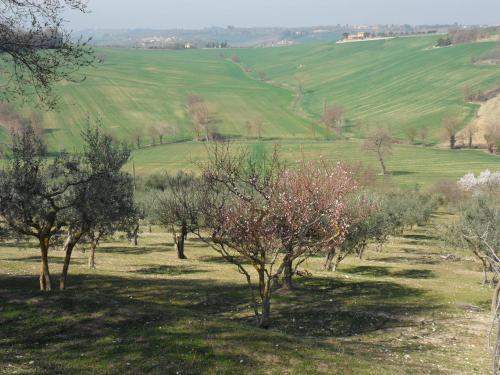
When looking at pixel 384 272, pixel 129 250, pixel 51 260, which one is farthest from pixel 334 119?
pixel 51 260

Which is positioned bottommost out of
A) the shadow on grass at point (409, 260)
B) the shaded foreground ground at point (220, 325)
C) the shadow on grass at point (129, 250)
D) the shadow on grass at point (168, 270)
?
the shadow on grass at point (409, 260)

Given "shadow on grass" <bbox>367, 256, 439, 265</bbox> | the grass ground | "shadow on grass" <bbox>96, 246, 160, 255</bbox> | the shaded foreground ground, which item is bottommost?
"shadow on grass" <bbox>367, 256, 439, 265</bbox>

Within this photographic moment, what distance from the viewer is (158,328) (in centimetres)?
2169

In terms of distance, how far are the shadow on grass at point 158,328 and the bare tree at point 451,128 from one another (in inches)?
5612

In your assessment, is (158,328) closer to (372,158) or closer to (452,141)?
(372,158)

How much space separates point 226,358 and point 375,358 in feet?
23.8

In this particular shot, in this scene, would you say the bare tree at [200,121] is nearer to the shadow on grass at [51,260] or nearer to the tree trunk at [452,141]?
the tree trunk at [452,141]

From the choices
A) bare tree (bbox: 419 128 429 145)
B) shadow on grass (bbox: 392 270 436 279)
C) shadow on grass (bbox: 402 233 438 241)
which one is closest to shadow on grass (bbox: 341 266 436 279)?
shadow on grass (bbox: 392 270 436 279)

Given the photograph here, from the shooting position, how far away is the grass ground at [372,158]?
13900 centimetres

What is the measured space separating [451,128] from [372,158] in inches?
1194

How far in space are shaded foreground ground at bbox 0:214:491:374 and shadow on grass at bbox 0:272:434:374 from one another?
5 centimetres

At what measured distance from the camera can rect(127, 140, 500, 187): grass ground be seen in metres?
139

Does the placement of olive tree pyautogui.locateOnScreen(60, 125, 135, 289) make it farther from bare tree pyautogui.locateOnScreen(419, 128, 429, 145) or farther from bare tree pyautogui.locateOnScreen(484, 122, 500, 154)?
bare tree pyautogui.locateOnScreen(419, 128, 429, 145)

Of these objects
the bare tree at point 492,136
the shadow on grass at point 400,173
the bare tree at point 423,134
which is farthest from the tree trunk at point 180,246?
the bare tree at point 423,134
